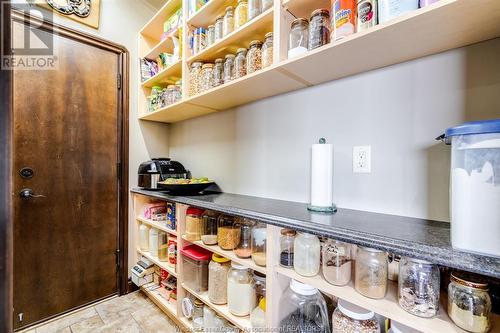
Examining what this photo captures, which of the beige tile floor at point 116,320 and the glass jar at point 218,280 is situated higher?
the glass jar at point 218,280

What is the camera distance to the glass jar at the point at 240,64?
1.26 metres

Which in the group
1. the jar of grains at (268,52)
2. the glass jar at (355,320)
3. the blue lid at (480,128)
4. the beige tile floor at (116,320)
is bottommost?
the beige tile floor at (116,320)

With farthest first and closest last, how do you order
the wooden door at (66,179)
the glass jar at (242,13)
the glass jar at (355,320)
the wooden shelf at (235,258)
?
the wooden door at (66,179), the glass jar at (242,13), the wooden shelf at (235,258), the glass jar at (355,320)

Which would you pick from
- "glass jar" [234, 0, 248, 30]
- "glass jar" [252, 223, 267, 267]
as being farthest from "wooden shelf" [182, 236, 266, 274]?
"glass jar" [234, 0, 248, 30]

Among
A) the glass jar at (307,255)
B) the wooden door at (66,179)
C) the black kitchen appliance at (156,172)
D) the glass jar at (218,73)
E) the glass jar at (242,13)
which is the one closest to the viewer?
the glass jar at (307,255)

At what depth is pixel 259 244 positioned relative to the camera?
1074 millimetres

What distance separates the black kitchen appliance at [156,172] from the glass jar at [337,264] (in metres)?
1.44

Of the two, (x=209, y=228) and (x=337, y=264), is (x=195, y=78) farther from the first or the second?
(x=337, y=264)

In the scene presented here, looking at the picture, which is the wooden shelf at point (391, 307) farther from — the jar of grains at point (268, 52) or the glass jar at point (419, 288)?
the jar of grains at point (268, 52)

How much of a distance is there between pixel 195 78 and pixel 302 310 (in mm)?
1451

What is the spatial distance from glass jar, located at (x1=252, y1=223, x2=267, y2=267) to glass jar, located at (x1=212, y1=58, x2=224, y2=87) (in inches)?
35.4

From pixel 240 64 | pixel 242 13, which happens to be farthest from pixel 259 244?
pixel 242 13

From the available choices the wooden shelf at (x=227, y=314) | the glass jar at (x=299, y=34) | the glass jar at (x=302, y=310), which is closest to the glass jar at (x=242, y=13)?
the glass jar at (x=299, y=34)

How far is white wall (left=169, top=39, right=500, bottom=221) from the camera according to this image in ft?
2.69
